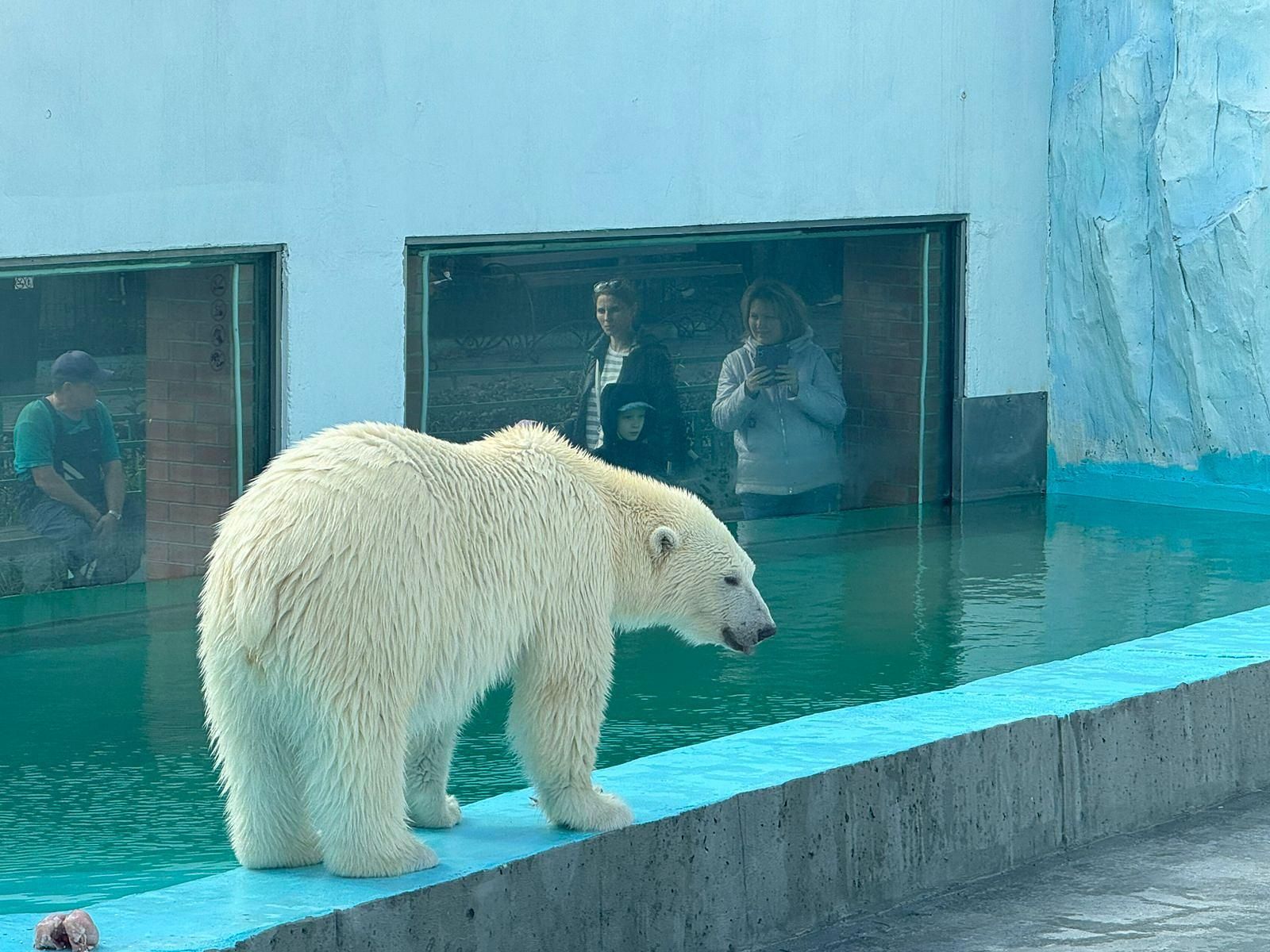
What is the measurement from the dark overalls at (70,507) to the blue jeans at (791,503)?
324 centimetres

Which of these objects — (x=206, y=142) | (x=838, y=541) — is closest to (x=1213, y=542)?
(x=838, y=541)

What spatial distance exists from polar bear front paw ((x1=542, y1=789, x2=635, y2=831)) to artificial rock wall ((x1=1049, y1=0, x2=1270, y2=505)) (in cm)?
648

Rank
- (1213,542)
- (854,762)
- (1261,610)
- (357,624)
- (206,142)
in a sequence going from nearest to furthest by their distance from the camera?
(357,624), (854,762), (1261,610), (206,142), (1213,542)

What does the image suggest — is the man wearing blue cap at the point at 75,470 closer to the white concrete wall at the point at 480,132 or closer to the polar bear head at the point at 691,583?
the white concrete wall at the point at 480,132

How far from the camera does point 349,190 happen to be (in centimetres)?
797

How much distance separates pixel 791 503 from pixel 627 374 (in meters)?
1.19

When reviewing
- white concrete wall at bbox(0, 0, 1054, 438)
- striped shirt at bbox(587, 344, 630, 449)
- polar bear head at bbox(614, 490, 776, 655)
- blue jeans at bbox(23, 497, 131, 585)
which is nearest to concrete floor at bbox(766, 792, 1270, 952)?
polar bear head at bbox(614, 490, 776, 655)

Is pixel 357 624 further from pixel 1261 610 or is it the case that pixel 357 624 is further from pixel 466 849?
pixel 1261 610

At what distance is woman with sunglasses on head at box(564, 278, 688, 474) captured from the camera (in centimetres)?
917

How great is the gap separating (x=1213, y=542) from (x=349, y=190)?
4.22 m

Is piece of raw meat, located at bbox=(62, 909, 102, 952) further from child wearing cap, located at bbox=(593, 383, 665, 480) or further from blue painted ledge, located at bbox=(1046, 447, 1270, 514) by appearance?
blue painted ledge, located at bbox=(1046, 447, 1270, 514)

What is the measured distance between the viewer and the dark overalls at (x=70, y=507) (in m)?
7.61

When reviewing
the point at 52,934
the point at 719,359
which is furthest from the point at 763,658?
the point at 52,934

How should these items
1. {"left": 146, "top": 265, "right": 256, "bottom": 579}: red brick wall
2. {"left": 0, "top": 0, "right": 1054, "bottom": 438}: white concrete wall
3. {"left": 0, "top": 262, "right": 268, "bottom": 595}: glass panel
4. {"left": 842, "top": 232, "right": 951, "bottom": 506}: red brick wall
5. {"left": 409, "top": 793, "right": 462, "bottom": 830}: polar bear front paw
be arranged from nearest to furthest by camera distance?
{"left": 409, "top": 793, "right": 462, "bottom": 830}: polar bear front paw
{"left": 0, "top": 0, "right": 1054, "bottom": 438}: white concrete wall
{"left": 0, "top": 262, "right": 268, "bottom": 595}: glass panel
{"left": 146, "top": 265, "right": 256, "bottom": 579}: red brick wall
{"left": 842, "top": 232, "right": 951, "bottom": 506}: red brick wall
